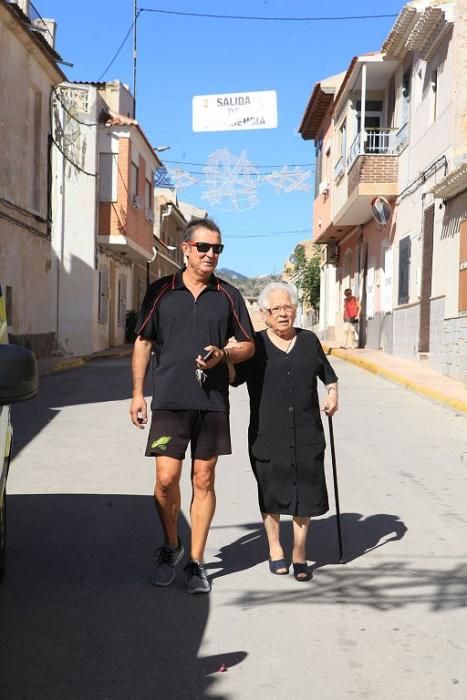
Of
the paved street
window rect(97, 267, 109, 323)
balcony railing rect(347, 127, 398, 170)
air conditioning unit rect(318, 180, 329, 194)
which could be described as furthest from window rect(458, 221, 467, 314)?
window rect(97, 267, 109, 323)

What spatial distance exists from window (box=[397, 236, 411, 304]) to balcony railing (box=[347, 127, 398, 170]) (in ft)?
9.21

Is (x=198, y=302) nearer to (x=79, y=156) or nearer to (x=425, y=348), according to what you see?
(x=425, y=348)

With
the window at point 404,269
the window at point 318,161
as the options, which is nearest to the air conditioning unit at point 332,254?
the window at point 318,161

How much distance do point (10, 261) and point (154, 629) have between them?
56.3 ft

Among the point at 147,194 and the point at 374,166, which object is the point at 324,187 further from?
the point at 374,166

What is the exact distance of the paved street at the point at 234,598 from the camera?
3.36m

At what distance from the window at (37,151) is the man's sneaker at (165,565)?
61.2ft

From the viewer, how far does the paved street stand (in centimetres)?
336

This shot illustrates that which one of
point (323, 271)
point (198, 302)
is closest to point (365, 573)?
point (198, 302)

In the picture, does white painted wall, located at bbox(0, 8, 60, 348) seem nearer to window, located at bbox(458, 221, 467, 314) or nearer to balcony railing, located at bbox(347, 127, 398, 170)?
balcony railing, located at bbox(347, 127, 398, 170)

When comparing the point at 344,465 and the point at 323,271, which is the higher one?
the point at 323,271

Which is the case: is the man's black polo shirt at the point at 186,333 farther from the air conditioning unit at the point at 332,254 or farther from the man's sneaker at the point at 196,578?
the air conditioning unit at the point at 332,254

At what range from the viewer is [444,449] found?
9148 mm

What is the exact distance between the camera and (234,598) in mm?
4352
